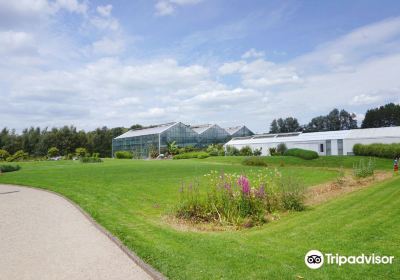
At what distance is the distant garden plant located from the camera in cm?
931

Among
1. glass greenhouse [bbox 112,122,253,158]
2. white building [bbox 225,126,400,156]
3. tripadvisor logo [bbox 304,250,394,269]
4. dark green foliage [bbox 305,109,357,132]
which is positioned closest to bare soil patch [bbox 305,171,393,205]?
tripadvisor logo [bbox 304,250,394,269]

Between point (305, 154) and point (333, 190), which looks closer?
point (333, 190)

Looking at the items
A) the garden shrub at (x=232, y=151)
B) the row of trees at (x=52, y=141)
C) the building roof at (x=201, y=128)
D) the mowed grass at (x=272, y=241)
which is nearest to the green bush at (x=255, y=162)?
the garden shrub at (x=232, y=151)

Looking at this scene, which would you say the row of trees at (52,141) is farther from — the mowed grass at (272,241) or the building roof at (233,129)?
the mowed grass at (272,241)

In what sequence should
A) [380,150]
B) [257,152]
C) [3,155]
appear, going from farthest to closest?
[3,155] < [257,152] < [380,150]

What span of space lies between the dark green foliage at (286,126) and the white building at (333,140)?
33000mm

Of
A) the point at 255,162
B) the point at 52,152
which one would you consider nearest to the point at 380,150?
the point at 255,162

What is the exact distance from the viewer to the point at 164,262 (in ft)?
18.6

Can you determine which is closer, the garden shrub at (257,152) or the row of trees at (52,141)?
the garden shrub at (257,152)

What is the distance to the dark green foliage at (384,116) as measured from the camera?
74375 millimetres

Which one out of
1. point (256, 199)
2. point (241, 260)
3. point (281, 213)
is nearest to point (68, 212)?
point (256, 199)

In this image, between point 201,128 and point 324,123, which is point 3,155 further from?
point 324,123

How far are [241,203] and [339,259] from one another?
168 inches

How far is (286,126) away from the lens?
269 ft
